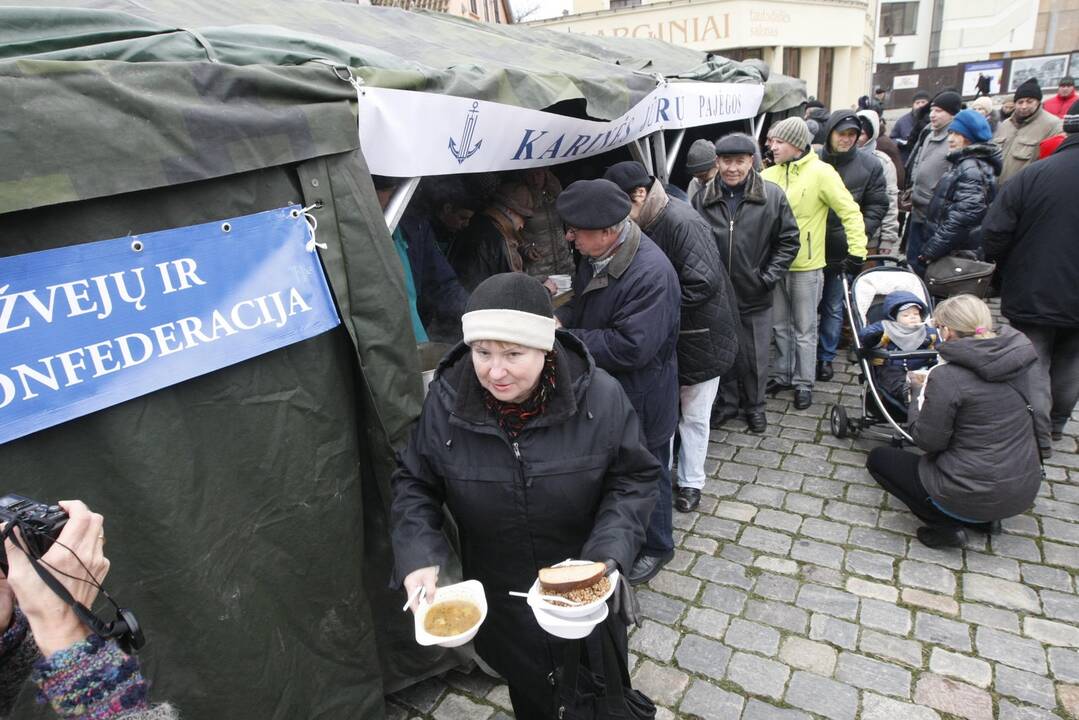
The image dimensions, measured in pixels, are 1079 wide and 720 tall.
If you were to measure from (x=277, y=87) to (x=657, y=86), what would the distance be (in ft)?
11.0

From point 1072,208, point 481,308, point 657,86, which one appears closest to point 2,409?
point 481,308

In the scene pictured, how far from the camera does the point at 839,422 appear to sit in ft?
16.0

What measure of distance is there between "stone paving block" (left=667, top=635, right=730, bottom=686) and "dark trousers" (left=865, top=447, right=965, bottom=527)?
1.49 metres

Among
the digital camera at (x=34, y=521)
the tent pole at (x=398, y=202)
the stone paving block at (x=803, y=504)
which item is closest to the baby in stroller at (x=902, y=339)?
the stone paving block at (x=803, y=504)

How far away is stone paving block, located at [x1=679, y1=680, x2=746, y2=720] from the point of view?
9.00 ft

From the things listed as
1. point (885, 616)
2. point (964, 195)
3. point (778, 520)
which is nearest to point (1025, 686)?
point (885, 616)

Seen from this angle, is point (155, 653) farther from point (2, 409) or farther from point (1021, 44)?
point (1021, 44)

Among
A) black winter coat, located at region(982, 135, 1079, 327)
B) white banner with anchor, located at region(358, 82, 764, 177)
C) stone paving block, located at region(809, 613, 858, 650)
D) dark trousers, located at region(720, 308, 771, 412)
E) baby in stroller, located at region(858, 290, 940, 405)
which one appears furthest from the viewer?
dark trousers, located at region(720, 308, 771, 412)

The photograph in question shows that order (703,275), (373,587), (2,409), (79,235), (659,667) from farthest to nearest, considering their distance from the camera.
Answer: (703,275) → (659,667) → (373,587) → (79,235) → (2,409)

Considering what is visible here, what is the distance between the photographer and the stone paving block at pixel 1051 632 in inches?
116

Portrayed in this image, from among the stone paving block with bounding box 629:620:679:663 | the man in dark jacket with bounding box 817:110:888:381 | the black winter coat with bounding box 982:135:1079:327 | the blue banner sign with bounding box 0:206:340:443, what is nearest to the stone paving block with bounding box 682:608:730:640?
the stone paving block with bounding box 629:620:679:663

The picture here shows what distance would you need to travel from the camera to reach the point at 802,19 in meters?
21.5

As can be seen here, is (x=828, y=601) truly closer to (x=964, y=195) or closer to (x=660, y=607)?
(x=660, y=607)

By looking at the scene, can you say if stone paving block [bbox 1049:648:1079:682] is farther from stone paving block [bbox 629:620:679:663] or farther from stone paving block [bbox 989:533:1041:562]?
stone paving block [bbox 629:620:679:663]
